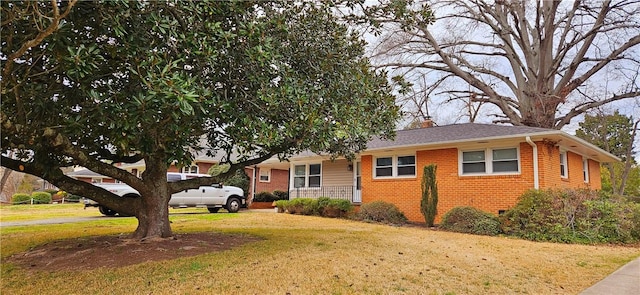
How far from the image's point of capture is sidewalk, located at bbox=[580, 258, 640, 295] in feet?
16.1

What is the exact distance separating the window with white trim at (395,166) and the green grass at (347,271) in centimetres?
653

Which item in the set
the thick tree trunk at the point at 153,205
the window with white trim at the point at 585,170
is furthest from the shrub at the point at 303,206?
the window with white trim at the point at 585,170

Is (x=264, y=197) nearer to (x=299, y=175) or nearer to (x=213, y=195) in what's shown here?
(x=299, y=175)

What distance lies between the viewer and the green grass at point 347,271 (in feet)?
15.8

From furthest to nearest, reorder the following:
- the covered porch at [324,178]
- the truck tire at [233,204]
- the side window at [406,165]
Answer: the truck tire at [233,204] < the covered porch at [324,178] < the side window at [406,165]

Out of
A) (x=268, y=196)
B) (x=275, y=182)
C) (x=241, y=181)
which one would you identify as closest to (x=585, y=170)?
(x=268, y=196)

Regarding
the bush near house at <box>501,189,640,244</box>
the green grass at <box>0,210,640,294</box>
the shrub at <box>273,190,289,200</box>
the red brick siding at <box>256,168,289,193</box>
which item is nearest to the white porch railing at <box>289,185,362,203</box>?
the shrub at <box>273,190,289,200</box>

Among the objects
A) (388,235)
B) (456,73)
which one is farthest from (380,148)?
(456,73)

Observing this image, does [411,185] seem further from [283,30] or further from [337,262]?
[283,30]

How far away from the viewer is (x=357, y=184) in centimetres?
1730

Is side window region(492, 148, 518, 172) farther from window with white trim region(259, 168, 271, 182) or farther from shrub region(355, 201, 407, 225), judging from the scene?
window with white trim region(259, 168, 271, 182)

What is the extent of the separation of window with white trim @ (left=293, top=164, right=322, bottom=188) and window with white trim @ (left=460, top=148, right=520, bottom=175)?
736 cm

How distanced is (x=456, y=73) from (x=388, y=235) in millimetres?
13957

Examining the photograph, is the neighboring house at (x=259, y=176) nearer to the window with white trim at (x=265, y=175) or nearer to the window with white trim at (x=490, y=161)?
the window with white trim at (x=265, y=175)
